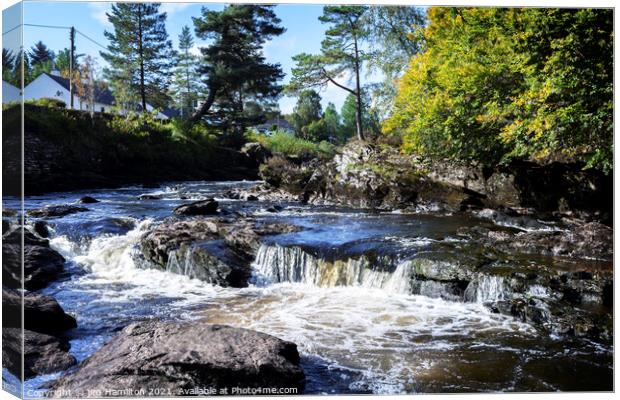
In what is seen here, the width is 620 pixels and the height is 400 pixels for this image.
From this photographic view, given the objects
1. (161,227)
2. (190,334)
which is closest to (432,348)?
(190,334)

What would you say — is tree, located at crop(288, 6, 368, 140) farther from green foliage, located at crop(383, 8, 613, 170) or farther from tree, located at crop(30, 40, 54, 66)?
tree, located at crop(30, 40, 54, 66)

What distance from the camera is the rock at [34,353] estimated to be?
159 inches

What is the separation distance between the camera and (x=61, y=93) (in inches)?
229

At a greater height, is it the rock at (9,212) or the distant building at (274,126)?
the distant building at (274,126)

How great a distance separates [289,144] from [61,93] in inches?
121

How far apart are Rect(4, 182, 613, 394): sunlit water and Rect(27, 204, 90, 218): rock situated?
120 mm

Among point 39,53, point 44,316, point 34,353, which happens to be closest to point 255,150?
point 39,53

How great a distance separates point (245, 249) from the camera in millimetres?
7914

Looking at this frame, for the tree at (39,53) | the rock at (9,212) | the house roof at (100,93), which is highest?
the tree at (39,53)

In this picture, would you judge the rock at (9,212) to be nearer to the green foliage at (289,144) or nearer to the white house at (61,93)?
the white house at (61,93)

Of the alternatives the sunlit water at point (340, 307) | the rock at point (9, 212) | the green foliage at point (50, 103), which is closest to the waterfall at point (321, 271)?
the sunlit water at point (340, 307)

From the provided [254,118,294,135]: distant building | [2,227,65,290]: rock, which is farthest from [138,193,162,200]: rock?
[254,118,294,135]: distant building

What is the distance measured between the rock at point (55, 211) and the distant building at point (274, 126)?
358cm

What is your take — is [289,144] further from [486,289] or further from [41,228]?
[41,228]
